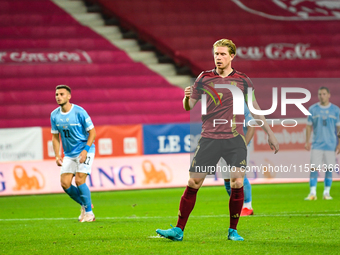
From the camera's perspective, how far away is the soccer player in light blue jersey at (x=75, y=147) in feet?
22.9

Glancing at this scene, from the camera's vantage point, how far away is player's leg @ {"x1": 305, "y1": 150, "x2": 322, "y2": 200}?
932cm

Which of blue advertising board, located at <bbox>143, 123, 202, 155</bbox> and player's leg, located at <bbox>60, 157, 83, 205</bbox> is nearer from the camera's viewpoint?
player's leg, located at <bbox>60, 157, 83, 205</bbox>

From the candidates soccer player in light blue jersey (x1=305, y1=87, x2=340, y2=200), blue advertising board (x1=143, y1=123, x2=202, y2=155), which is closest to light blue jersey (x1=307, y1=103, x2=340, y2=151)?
soccer player in light blue jersey (x1=305, y1=87, x2=340, y2=200)

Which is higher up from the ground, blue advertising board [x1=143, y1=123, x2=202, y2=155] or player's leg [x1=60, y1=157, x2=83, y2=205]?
player's leg [x1=60, y1=157, x2=83, y2=205]

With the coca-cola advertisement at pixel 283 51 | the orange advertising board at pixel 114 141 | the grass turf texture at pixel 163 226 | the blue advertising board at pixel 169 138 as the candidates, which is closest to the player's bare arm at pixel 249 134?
the grass turf texture at pixel 163 226

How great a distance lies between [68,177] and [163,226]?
1580mm

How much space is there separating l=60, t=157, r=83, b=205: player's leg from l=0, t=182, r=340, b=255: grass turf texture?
38cm

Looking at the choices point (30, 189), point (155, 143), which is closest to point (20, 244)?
point (30, 189)

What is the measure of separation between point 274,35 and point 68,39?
7266 millimetres

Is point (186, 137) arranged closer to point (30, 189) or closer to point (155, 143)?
point (155, 143)

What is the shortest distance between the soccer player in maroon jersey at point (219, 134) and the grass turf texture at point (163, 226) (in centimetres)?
41

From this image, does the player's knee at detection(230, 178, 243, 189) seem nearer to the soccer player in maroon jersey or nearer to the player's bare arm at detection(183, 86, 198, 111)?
the soccer player in maroon jersey

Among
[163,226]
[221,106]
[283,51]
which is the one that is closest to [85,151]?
[163,226]

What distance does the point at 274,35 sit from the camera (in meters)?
18.8
